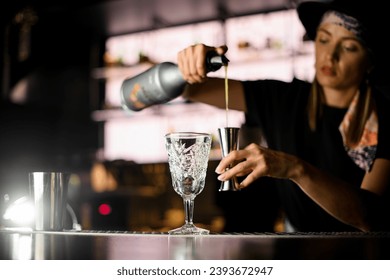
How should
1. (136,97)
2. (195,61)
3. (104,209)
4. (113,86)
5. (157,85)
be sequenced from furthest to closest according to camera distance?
(113,86)
(104,209)
(136,97)
(157,85)
(195,61)

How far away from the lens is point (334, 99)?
195 cm

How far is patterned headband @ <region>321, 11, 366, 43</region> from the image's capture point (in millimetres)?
1795

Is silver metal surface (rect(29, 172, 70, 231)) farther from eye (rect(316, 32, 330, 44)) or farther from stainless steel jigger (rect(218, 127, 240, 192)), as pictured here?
eye (rect(316, 32, 330, 44))

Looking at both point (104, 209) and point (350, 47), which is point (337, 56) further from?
point (104, 209)

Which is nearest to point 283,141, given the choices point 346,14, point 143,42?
point 346,14

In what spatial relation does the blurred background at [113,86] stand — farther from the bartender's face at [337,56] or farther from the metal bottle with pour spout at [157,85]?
the metal bottle with pour spout at [157,85]

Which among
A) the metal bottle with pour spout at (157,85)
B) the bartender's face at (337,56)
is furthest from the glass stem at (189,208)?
the bartender's face at (337,56)

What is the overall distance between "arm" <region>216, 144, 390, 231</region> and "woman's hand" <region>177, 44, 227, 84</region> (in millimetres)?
267

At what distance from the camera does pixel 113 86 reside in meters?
4.84

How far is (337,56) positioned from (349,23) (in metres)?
0.13

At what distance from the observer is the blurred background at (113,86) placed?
397cm

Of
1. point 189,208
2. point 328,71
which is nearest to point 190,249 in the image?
point 189,208

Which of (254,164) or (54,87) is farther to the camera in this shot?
(54,87)

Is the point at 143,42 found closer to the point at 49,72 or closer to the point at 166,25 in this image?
the point at 166,25
